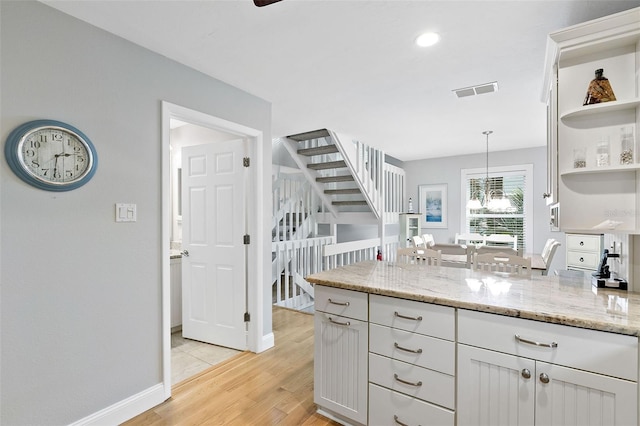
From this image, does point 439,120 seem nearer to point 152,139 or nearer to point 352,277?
point 352,277

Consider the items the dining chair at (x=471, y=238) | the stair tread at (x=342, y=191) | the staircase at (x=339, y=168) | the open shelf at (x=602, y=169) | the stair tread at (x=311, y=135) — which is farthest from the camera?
the dining chair at (x=471, y=238)

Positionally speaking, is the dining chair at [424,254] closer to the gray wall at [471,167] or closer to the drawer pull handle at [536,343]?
the drawer pull handle at [536,343]

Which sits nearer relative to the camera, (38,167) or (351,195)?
(38,167)

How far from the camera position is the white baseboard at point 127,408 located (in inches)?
73.0

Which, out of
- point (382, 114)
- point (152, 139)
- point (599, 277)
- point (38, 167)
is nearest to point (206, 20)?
point (152, 139)

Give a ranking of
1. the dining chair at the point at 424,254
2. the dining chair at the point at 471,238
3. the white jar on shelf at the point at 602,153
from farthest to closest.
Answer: the dining chair at the point at 471,238 → the dining chair at the point at 424,254 → the white jar on shelf at the point at 602,153

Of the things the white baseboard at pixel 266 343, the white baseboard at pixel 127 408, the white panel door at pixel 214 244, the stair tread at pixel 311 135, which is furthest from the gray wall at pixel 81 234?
the stair tread at pixel 311 135

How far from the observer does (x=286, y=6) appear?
1672 millimetres

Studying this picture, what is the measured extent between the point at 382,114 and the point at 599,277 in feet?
7.95

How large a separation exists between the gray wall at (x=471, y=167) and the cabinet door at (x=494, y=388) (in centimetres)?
494

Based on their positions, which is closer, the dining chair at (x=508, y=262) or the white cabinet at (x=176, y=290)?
the dining chair at (x=508, y=262)

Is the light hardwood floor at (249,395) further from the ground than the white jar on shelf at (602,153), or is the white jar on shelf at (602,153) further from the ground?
the white jar on shelf at (602,153)

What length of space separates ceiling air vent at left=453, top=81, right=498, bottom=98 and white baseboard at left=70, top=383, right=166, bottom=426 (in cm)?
337

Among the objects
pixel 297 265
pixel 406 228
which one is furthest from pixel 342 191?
pixel 406 228
